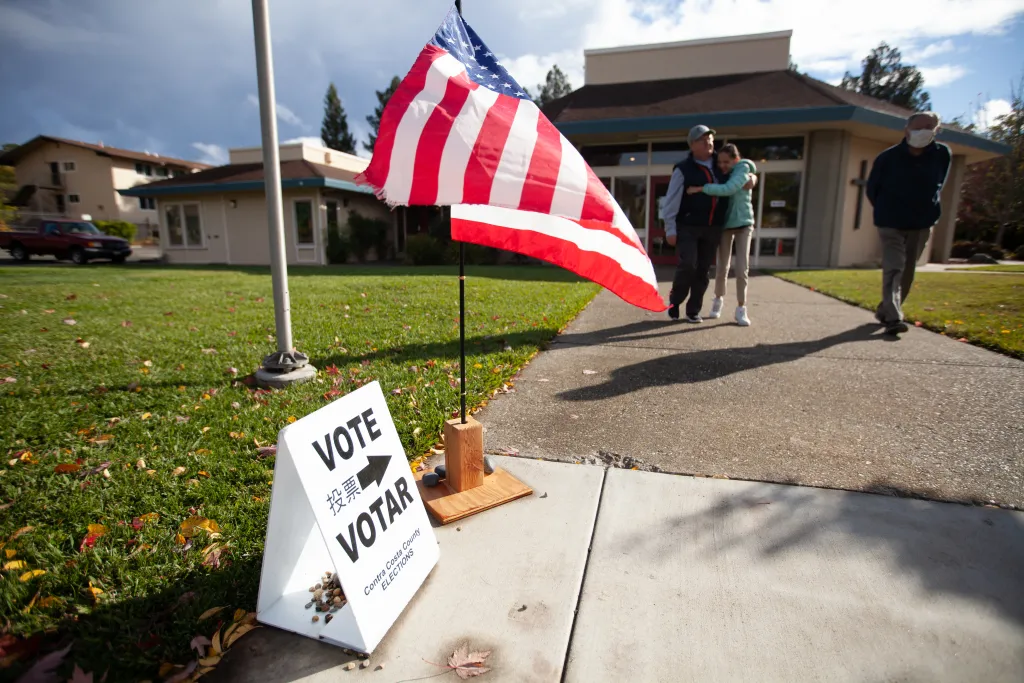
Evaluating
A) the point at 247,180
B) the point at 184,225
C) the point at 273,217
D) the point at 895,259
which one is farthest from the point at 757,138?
the point at 184,225

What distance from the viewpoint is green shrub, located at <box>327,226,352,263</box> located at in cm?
1891

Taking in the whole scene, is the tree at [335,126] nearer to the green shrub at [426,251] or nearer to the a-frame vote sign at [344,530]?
the green shrub at [426,251]

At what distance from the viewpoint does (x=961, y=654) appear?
154 cm

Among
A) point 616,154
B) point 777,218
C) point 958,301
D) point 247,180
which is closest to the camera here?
point 958,301

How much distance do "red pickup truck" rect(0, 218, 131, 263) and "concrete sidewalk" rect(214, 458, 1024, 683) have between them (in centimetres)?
2355

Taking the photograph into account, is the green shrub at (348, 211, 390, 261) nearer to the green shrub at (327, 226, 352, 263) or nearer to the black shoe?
the green shrub at (327, 226, 352, 263)

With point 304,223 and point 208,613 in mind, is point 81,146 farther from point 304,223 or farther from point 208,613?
point 208,613

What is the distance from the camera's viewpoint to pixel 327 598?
1.76 m

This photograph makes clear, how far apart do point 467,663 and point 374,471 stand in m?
0.68

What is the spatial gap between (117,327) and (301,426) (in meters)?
6.11

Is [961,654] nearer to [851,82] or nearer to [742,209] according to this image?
[742,209]

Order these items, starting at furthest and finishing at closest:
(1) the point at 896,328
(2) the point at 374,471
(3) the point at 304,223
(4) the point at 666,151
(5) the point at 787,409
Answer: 1. (3) the point at 304,223
2. (4) the point at 666,151
3. (1) the point at 896,328
4. (5) the point at 787,409
5. (2) the point at 374,471

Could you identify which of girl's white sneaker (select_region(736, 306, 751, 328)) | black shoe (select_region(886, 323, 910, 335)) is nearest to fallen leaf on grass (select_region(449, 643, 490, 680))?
girl's white sneaker (select_region(736, 306, 751, 328))

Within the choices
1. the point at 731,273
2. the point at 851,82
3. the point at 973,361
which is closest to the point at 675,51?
the point at 731,273
